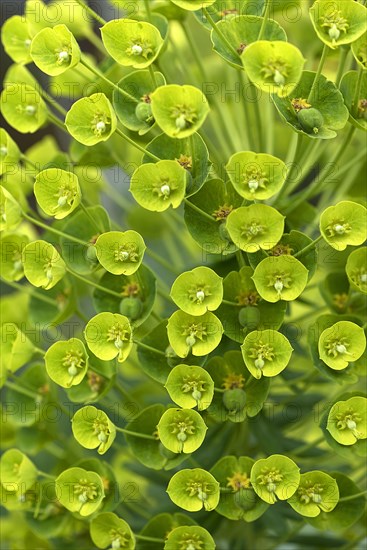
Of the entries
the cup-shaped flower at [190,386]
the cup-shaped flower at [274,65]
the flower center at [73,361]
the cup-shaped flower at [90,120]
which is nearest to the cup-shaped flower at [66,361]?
the flower center at [73,361]

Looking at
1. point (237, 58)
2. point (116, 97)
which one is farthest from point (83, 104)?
point (237, 58)

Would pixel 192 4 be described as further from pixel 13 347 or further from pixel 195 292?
pixel 13 347

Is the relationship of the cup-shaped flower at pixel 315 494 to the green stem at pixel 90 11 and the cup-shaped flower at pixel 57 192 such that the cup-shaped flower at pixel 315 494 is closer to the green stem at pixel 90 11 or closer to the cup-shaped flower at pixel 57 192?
the cup-shaped flower at pixel 57 192

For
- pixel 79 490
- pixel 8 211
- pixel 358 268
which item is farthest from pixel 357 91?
pixel 79 490

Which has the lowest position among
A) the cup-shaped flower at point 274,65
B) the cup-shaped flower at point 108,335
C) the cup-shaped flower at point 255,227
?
the cup-shaped flower at point 108,335

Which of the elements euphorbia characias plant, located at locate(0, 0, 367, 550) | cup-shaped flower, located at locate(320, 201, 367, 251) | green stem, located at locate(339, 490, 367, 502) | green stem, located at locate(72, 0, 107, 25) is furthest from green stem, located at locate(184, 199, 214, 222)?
green stem, located at locate(339, 490, 367, 502)

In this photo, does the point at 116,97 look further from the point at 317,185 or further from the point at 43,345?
the point at 43,345

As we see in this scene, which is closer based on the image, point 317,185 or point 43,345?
point 317,185
